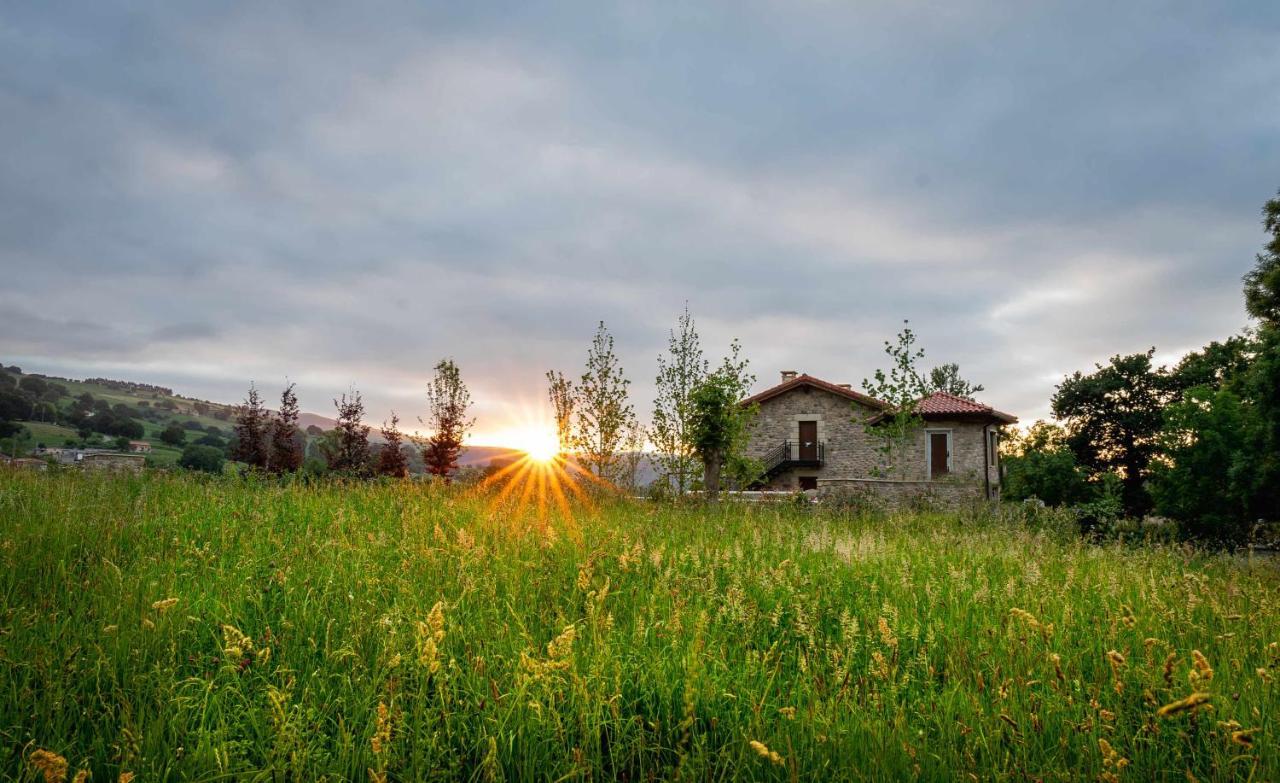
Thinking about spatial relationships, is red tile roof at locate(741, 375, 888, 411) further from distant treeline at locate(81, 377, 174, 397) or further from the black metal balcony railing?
distant treeline at locate(81, 377, 174, 397)

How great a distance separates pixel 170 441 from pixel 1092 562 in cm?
8195

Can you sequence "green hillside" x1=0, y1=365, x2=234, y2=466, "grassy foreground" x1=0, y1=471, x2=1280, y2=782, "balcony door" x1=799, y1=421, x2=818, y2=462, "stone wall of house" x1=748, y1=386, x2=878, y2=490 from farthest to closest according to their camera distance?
1. "green hillside" x1=0, y1=365, x2=234, y2=466
2. "balcony door" x1=799, y1=421, x2=818, y2=462
3. "stone wall of house" x1=748, y1=386, x2=878, y2=490
4. "grassy foreground" x1=0, y1=471, x2=1280, y2=782

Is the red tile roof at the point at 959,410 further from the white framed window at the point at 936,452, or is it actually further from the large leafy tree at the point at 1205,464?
the large leafy tree at the point at 1205,464

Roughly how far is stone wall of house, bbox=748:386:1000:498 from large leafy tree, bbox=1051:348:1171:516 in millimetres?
8846

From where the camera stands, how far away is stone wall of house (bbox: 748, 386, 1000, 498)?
104ft

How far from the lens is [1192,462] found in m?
15.1

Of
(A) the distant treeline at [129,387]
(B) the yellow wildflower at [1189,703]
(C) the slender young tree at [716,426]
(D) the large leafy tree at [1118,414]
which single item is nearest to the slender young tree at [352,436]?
(C) the slender young tree at [716,426]

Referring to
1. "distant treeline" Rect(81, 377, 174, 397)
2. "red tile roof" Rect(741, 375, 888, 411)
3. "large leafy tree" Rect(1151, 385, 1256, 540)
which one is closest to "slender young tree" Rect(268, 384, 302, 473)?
"red tile roof" Rect(741, 375, 888, 411)

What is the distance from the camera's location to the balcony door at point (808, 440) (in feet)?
111

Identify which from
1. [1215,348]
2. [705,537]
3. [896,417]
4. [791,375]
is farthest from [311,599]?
[1215,348]

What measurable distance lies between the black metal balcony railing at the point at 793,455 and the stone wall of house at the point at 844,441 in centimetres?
25

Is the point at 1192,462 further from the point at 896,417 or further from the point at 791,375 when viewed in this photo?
the point at 791,375

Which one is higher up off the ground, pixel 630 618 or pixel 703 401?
pixel 703 401

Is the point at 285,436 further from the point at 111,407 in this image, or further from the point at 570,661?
the point at 111,407
